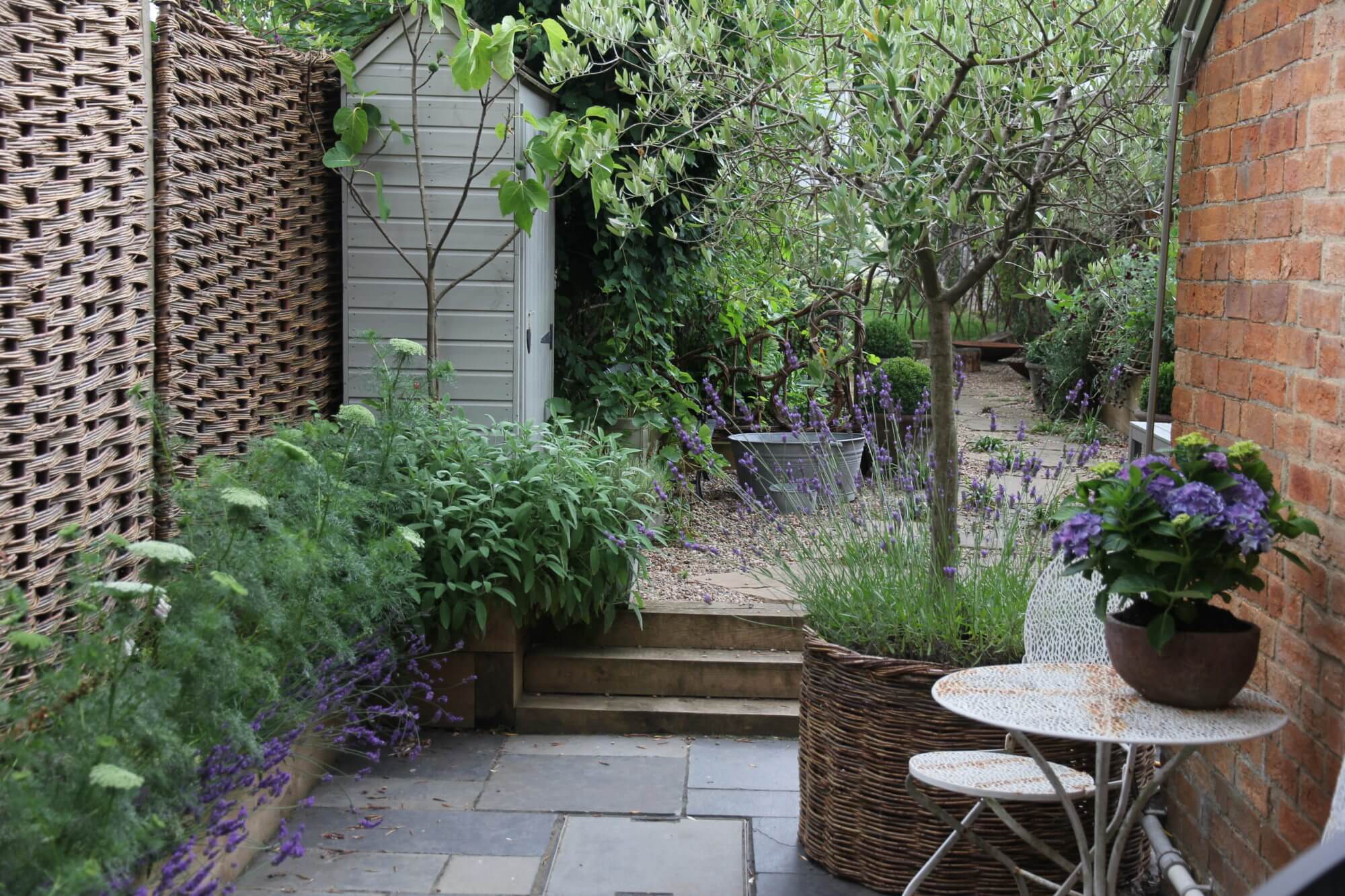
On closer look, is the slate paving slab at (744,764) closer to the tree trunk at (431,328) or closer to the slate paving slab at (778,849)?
the slate paving slab at (778,849)

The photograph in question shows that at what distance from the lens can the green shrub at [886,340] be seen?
36.4 ft

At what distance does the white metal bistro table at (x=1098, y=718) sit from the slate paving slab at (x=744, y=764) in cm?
147

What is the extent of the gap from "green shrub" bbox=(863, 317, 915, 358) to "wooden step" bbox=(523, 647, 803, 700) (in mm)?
6757

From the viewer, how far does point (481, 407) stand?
5.20 metres

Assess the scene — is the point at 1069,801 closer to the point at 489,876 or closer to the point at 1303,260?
the point at 1303,260

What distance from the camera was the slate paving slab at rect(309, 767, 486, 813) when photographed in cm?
382

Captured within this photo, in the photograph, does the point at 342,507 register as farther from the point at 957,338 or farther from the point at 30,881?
the point at 957,338

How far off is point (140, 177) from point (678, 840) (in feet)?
8.26

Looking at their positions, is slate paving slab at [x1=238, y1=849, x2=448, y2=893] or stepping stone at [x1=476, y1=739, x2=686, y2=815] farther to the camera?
stepping stone at [x1=476, y1=739, x2=686, y2=815]

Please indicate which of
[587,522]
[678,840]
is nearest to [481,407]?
[587,522]

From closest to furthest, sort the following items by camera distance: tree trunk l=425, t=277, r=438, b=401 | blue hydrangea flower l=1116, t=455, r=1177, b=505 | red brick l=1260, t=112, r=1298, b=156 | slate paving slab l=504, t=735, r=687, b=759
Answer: blue hydrangea flower l=1116, t=455, r=1177, b=505 → red brick l=1260, t=112, r=1298, b=156 → slate paving slab l=504, t=735, r=687, b=759 → tree trunk l=425, t=277, r=438, b=401

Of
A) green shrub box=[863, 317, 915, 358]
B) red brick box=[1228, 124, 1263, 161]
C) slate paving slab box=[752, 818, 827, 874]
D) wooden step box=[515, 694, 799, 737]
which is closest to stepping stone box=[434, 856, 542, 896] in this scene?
slate paving slab box=[752, 818, 827, 874]

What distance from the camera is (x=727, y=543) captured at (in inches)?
244

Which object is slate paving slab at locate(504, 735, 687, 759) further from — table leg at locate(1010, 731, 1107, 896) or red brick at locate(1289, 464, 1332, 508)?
red brick at locate(1289, 464, 1332, 508)
